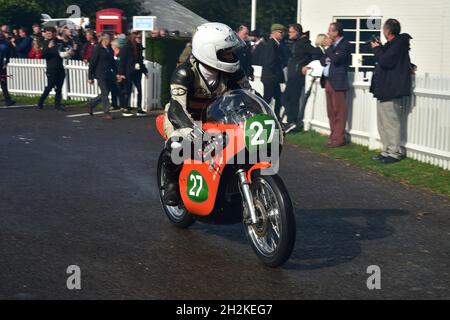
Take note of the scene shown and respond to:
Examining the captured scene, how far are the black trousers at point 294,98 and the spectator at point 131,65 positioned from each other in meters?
4.74

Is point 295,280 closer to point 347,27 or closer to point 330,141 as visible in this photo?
point 330,141

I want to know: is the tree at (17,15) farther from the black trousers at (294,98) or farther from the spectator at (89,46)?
the black trousers at (294,98)

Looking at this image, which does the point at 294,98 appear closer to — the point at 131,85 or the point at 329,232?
the point at 131,85

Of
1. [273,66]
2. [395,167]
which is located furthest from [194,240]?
[273,66]

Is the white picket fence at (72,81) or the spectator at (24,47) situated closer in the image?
the white picket fence at (72,81)

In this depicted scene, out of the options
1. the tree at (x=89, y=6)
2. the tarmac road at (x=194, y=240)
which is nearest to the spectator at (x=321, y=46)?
the tarmac road at (x=194, y=240)

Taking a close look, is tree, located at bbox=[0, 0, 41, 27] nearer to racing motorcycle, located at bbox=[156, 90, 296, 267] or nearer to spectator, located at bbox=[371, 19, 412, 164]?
spectator, located at bbox=[371, 19, 412, 164]

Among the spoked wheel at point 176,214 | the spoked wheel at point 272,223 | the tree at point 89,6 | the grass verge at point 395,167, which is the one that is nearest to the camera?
the spoked wheel at point 272,223

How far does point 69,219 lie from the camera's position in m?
8.45

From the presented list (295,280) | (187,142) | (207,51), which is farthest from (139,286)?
(207,51)

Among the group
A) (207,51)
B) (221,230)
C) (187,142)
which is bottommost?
(221,230)

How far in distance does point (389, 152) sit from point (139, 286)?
7.46 metres

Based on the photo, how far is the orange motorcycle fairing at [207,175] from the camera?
672cm

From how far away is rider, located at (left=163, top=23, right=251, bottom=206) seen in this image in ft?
23.8
